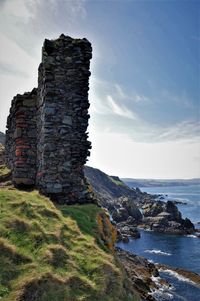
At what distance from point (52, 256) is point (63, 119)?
7705 millimetres

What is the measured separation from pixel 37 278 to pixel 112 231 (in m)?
6.10

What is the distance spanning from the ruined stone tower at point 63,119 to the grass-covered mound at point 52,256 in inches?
86.7

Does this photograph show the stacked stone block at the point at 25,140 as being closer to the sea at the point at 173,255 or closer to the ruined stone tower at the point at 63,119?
the ruined stone tower at the point at 63,119

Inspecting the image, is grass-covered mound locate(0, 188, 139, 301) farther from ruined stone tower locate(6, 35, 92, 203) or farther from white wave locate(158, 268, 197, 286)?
white wave locate(158, 268, 197, 286)

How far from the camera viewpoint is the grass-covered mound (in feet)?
30.0

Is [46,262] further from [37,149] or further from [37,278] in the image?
[37,149]

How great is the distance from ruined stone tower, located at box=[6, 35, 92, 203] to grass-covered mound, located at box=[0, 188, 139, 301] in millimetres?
2201

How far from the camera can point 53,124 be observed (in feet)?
52.2

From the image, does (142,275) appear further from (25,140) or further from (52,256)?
(52,256)

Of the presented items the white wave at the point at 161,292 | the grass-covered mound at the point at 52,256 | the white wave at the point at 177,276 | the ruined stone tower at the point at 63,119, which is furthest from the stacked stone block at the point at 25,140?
the white wave at the point at 177,276

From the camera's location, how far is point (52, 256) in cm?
1037

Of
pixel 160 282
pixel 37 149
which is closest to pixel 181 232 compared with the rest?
pixel 160 282

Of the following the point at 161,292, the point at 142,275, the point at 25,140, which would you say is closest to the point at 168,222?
the point at 142,275

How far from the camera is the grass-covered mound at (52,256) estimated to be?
9.16 m
